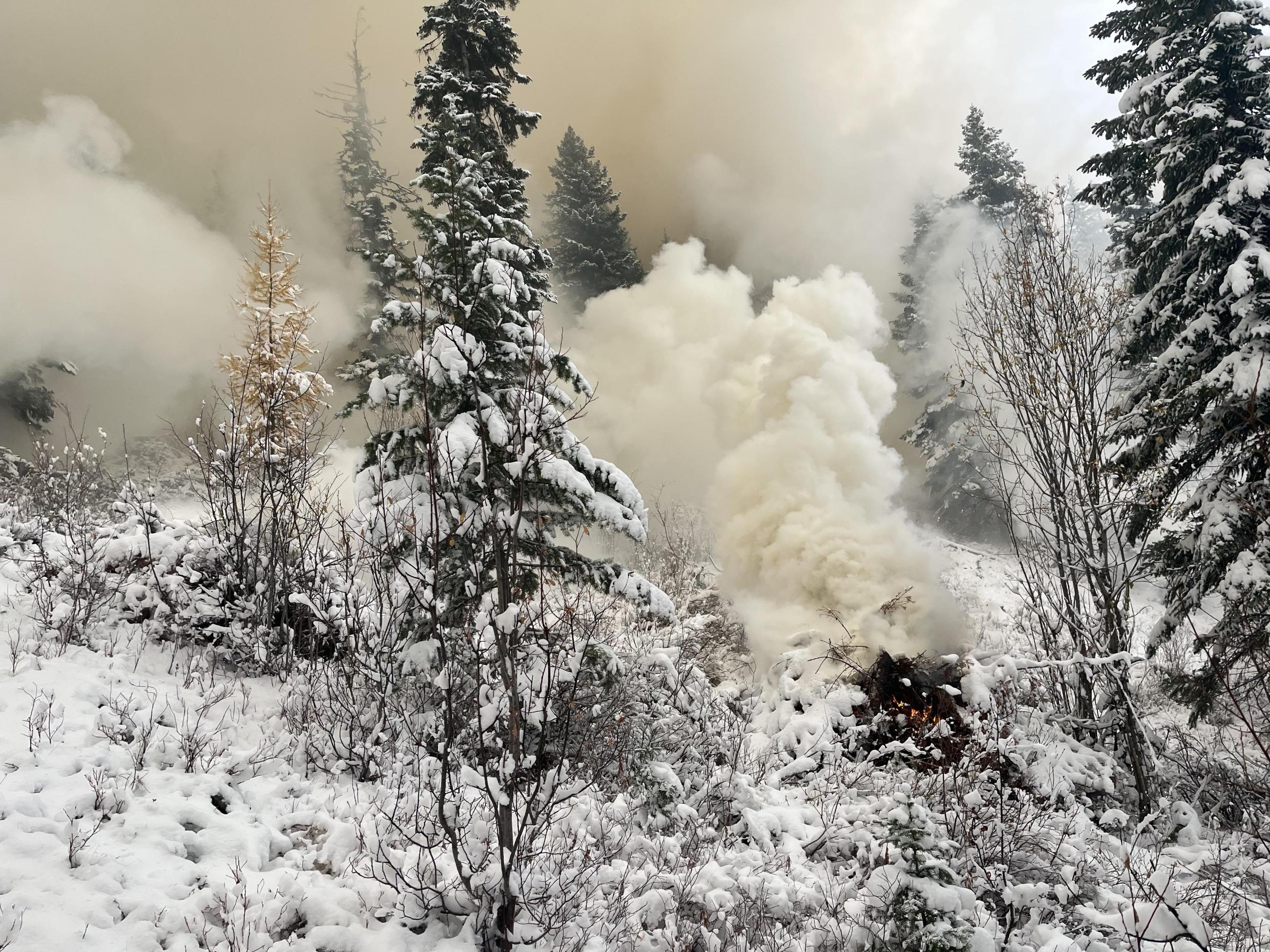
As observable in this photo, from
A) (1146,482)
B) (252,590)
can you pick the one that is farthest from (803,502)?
(252,590)

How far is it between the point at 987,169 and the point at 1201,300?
68.4ft

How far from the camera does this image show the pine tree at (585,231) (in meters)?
29.1

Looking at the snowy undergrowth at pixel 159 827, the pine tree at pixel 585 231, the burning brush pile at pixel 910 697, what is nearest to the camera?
the snowy undergrowth at pixel 159 827

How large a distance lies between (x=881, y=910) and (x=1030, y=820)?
2610 mm

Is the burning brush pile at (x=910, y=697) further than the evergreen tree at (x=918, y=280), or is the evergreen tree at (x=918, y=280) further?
the evergreen tree at (x=918, y=280)

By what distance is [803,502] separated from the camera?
1617 cm

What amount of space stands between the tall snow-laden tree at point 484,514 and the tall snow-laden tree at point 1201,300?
7.08 m

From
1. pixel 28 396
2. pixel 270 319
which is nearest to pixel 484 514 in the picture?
pixel 270 319

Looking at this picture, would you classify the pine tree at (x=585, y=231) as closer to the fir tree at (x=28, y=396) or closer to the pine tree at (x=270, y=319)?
the pine tree at (x=270, y=319)

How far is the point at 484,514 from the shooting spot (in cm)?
338

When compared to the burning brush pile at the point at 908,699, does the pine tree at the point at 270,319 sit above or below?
above

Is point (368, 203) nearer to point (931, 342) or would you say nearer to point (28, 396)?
point (28, 396)

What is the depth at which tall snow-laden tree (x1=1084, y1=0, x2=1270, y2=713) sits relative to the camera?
7004 mm

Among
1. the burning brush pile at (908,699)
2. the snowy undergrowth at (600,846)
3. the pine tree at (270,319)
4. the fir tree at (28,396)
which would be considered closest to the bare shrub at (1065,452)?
the snowy undergrowth at (600,846)
